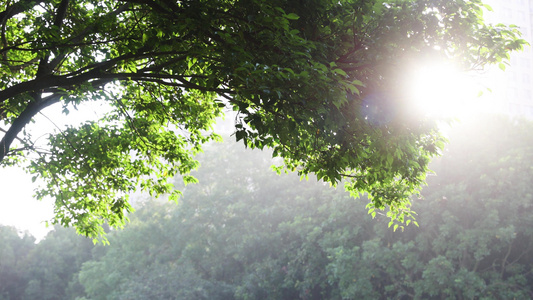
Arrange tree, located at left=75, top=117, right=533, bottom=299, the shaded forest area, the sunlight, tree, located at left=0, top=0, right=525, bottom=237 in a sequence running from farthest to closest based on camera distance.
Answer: the shaded forest area
tree, located at left=75, top=117, right=533, bottom=299
the sunlight
tree, located at left=0, top=0, right=525, bottom=237

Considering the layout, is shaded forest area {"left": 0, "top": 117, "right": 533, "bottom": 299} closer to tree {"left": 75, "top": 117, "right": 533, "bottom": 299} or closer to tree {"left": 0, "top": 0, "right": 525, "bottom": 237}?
tree {"left": 75, "top": 117, "right": 533, "bottom": 299}

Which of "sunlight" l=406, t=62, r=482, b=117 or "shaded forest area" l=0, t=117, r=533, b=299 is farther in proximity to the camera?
"shaded forest area" l=0, t=117, r=533, b=299

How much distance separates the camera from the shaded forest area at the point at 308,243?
73.7ft

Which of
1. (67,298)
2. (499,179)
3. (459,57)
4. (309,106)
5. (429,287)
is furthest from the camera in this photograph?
(67,298)

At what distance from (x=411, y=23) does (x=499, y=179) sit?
2080 centimetres

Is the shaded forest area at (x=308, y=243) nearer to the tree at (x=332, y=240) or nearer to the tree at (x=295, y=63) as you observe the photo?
the tree at (x=332, y=240)

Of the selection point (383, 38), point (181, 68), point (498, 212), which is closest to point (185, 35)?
point (181, 68)

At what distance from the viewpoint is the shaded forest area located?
22.5 m

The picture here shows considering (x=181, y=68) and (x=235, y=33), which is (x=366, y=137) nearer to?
(x=235, y=33)

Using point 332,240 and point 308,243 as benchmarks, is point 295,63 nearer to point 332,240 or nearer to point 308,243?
point 332,240

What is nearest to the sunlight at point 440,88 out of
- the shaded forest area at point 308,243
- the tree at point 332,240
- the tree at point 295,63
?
the tree at point 295,63

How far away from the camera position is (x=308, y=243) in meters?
26.8

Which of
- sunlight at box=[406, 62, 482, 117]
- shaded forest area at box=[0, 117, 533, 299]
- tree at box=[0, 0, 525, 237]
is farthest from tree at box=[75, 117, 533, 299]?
sunlight at box=[406, 62, 482, 117]

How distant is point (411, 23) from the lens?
599cm
